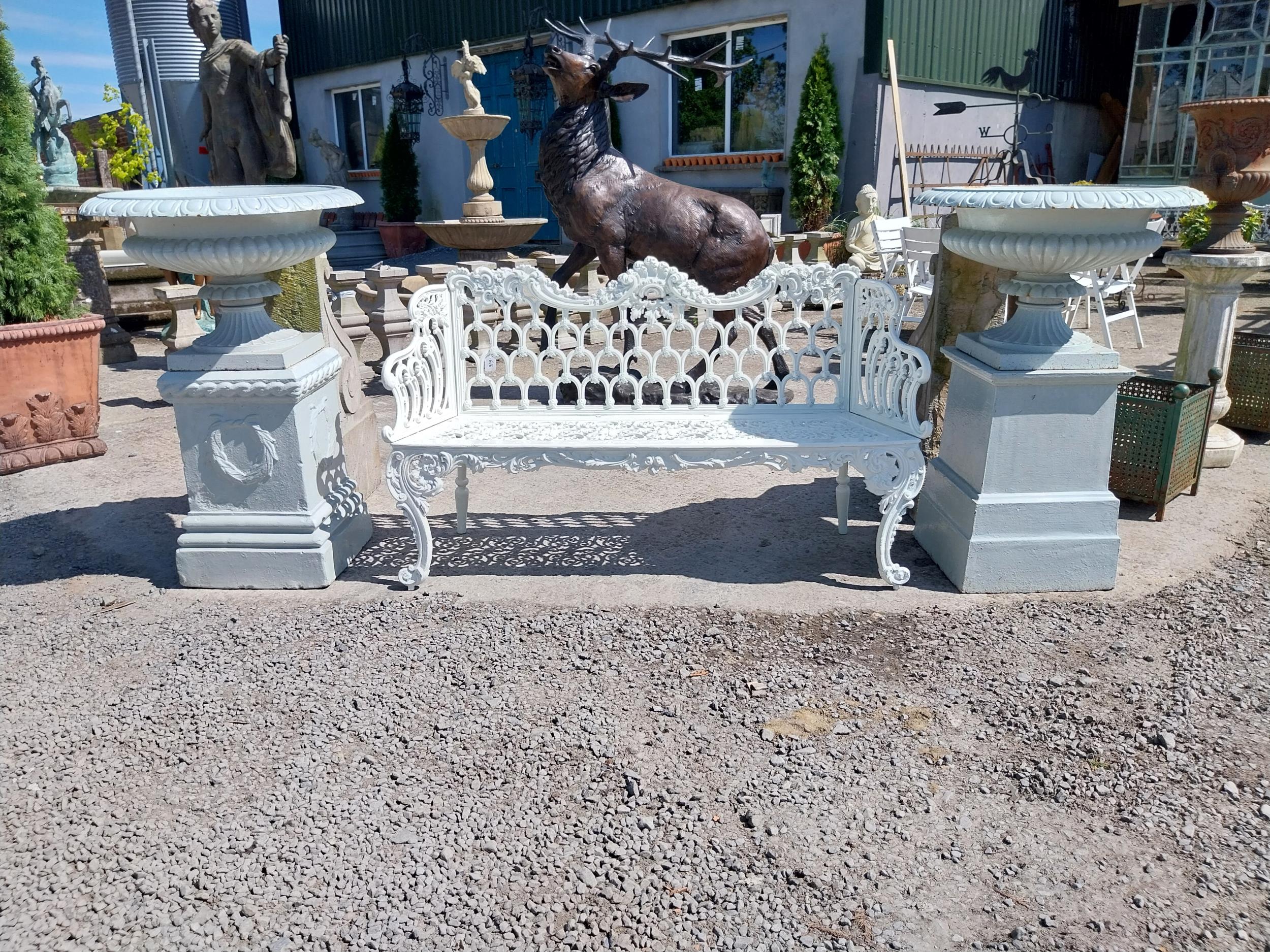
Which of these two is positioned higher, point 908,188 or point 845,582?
point 908,188

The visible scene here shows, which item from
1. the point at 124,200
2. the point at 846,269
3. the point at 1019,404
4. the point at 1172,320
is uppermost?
the point at 124,200

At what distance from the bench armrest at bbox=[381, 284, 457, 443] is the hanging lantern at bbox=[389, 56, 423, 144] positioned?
462 inches

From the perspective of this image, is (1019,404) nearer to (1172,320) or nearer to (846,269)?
(846,269)

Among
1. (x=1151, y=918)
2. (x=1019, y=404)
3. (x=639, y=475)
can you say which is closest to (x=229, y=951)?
(x=1151, y=918)

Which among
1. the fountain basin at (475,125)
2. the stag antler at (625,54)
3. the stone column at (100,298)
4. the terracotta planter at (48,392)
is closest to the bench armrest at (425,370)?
the stag antler at (625,54)

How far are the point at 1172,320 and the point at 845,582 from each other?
735cm

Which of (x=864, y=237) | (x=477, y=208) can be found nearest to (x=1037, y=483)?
(x=864, y=237)

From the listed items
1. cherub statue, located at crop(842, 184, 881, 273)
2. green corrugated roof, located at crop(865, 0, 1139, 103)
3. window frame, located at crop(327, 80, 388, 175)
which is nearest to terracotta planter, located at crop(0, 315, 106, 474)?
cherub statue, located at crop(842, 184, 881, 273)

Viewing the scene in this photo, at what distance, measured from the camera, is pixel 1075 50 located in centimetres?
1327

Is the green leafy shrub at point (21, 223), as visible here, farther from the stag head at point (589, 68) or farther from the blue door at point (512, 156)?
the blue door at point (512, 156)

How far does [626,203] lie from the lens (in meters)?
5.64

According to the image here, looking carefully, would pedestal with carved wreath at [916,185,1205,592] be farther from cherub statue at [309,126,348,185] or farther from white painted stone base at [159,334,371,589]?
cherub statue at [309,126,348,185]

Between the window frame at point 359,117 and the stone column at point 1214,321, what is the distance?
45.9 ft

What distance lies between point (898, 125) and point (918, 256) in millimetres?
3307
